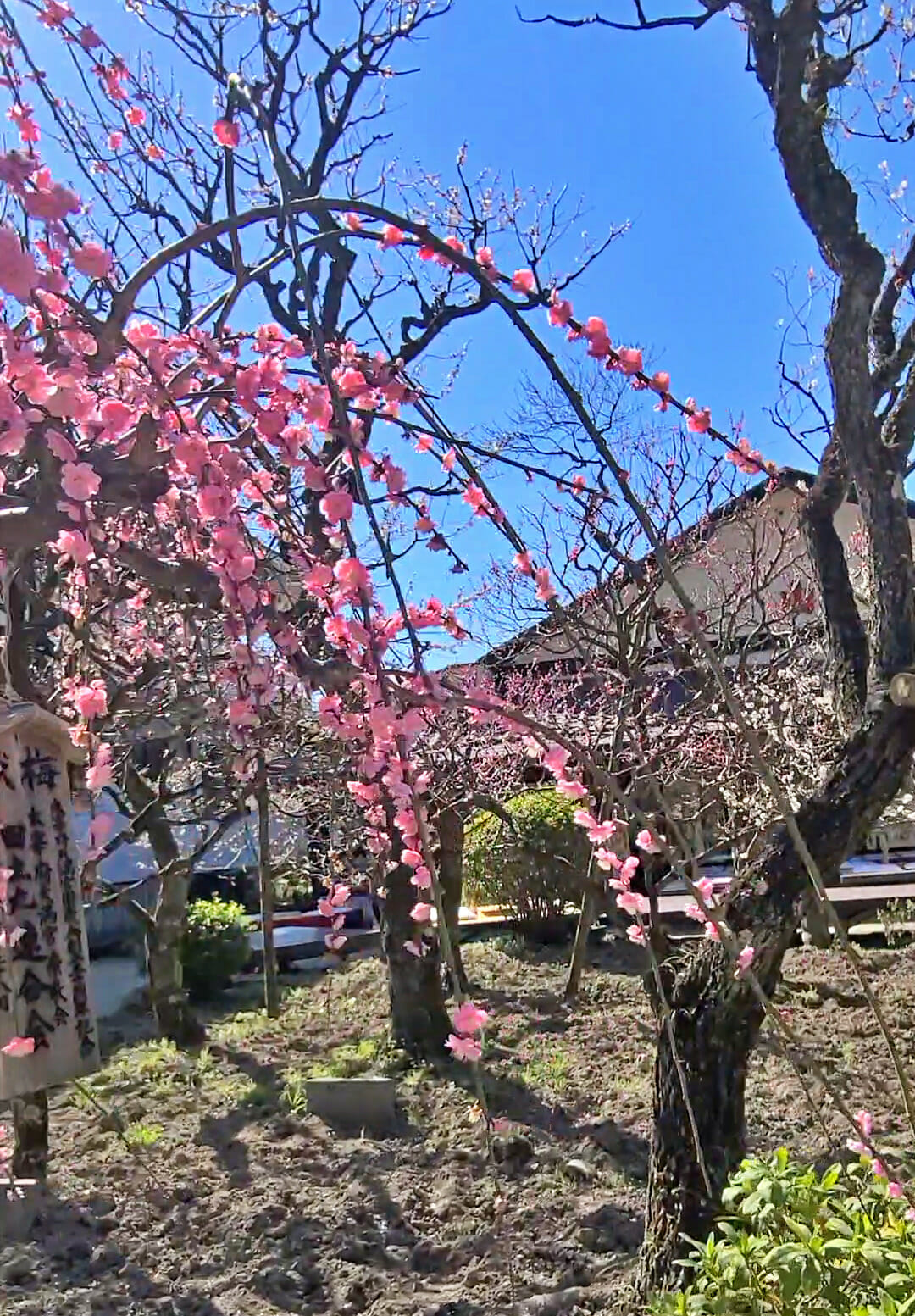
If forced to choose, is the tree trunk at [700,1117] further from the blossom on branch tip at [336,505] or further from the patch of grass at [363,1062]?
the patch of grass at [363,1062]

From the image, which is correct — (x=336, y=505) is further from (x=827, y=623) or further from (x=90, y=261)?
(x=827, y=623)

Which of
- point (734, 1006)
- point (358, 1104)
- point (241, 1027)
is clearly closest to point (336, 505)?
point (734, 1006)

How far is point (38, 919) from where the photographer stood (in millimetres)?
1752

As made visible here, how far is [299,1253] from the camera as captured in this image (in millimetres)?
2957

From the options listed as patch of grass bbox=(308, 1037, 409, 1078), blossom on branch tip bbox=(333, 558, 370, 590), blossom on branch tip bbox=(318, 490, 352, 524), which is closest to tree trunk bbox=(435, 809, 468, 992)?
patch of grass bbox=(308, 1037, 409, 1078)

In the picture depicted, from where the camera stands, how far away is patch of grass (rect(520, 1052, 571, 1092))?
166 inches

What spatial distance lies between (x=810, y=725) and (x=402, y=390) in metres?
3.64


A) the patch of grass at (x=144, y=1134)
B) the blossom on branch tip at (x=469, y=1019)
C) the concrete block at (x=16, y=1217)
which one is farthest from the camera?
the patch of grass at (x=144, y=1134)

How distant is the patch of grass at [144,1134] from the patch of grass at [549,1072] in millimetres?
1414

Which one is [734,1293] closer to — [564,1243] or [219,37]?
[564,1243]

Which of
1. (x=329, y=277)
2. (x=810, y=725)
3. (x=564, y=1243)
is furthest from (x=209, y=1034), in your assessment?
(x=329, y=277)

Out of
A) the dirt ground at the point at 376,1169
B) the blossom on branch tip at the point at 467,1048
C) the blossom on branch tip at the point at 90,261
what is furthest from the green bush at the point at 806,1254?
the blossom on branch tip at the point at 90,261

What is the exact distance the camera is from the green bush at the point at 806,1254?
150 cm

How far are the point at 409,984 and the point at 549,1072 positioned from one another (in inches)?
28.4
